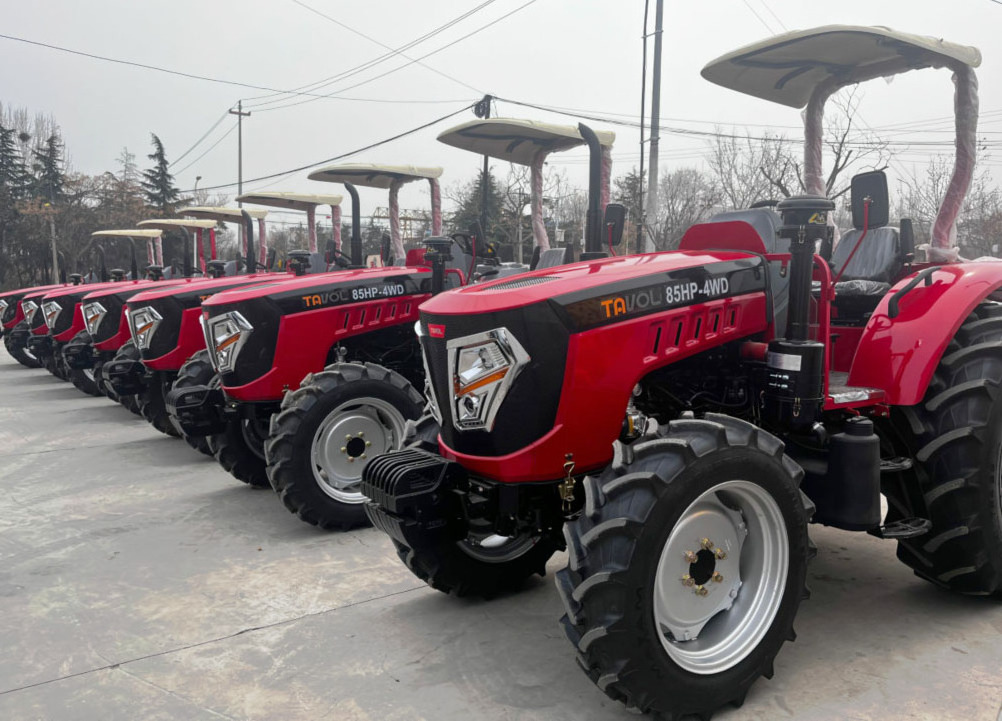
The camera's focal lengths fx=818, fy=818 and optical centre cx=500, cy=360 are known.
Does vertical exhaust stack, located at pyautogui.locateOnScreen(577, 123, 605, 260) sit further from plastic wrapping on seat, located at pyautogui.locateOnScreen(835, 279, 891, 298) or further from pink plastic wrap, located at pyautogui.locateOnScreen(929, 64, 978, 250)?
pink plastic wrap, located at pyautogui.locateOnScreen(929, 64, 978, 250)

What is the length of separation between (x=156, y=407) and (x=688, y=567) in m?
6.38

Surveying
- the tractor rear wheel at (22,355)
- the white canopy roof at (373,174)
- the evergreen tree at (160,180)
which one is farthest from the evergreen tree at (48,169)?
the white canopy roof at (373,174)

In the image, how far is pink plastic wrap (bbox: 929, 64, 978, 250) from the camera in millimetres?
3941

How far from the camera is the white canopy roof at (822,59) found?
3.76m

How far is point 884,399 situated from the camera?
10.9 feet

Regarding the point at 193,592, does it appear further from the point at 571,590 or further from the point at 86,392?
the point at 86,392

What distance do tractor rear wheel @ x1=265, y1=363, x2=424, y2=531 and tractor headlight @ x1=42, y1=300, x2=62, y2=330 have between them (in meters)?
8.51

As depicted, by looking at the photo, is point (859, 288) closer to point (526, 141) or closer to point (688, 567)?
point (688, 567)

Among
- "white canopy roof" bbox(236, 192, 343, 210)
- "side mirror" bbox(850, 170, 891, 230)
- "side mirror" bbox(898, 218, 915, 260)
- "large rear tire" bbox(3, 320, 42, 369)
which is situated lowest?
"large rear tire" bbox(3, 320, 42, 369)

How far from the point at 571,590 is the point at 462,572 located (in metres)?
1.23

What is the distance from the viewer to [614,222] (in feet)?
13.8

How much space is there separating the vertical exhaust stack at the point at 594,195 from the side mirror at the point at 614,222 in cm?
50

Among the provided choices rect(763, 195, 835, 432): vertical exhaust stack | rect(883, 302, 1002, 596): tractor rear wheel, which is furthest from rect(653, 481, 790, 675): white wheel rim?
rect(883, 302, 1002, 596): tractor rear wheel

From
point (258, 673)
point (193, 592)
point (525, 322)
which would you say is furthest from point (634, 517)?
point (193, 592)
